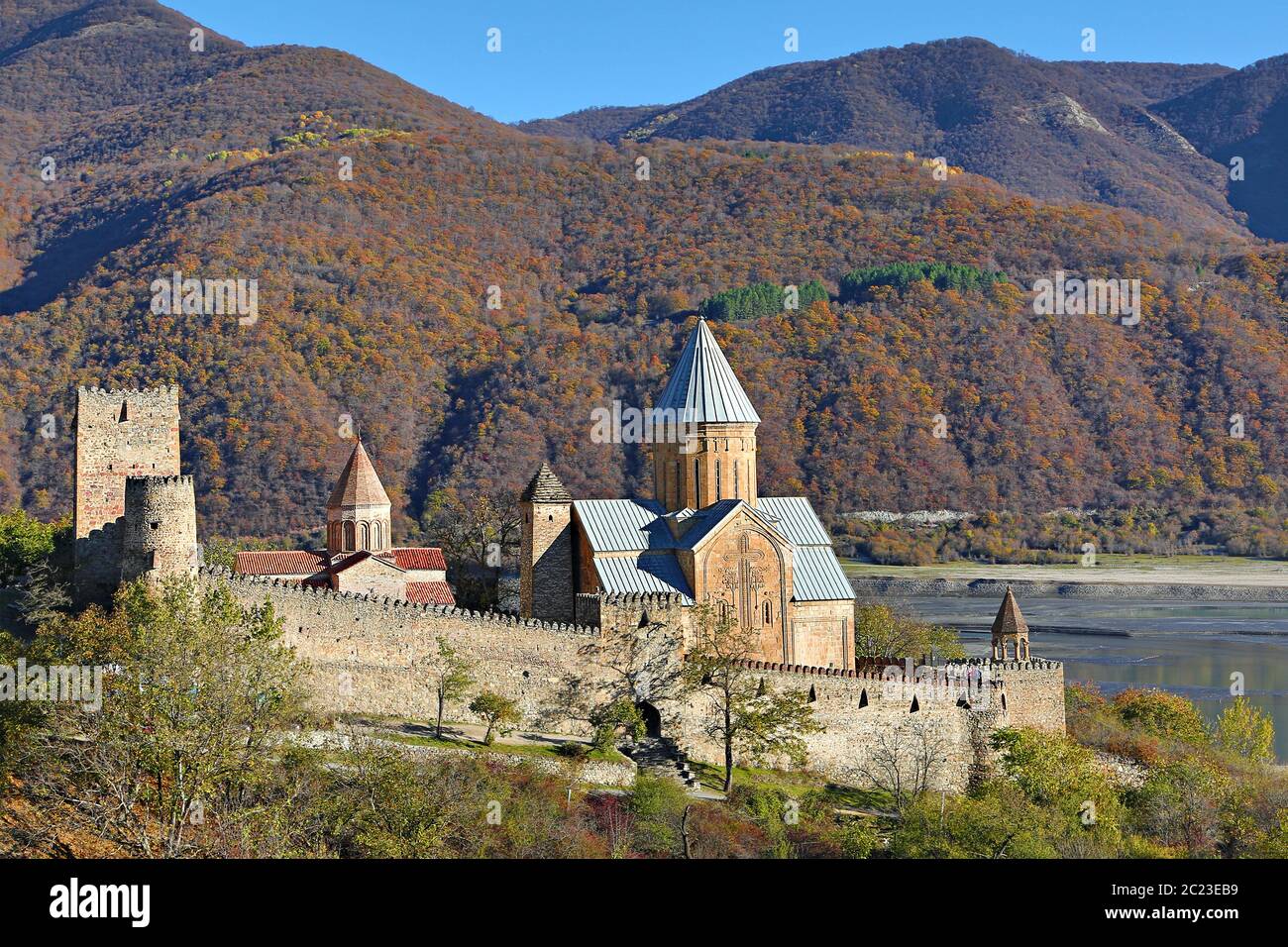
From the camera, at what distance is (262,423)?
65875 mm

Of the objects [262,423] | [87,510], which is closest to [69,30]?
[262,423]

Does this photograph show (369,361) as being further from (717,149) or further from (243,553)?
(717,149)

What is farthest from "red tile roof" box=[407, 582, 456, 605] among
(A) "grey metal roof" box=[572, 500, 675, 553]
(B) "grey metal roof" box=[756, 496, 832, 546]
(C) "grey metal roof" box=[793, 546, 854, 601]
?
(C) "grey metal roof" box=[793, 546, 854, 601]

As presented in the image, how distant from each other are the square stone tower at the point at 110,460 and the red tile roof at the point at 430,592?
875cm

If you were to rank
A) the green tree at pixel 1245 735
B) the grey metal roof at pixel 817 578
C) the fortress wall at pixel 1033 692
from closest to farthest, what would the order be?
the fortress wall at pixel 1033 692
the grey metal roof at pixel 817 578
the green tree at pixel 1245 735

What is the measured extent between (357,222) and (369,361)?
23.8 m

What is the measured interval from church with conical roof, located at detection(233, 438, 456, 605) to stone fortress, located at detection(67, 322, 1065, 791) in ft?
0.19

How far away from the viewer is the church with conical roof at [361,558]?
34.2 metres

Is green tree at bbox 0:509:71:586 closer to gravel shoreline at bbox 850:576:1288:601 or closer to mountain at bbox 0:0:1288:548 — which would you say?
mountain at bbox 0:0:1288:548

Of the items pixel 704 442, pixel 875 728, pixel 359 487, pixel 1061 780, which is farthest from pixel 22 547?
pixel 1061 780

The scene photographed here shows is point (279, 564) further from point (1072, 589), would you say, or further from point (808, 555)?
point (1072, 589)

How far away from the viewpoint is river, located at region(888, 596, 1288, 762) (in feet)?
164

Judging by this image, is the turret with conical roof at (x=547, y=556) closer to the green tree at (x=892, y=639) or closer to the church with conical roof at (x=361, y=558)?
the church with conical roof at (x=361, y=558)

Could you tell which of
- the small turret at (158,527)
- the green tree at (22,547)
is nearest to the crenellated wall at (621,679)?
the small turret at (158,527)
